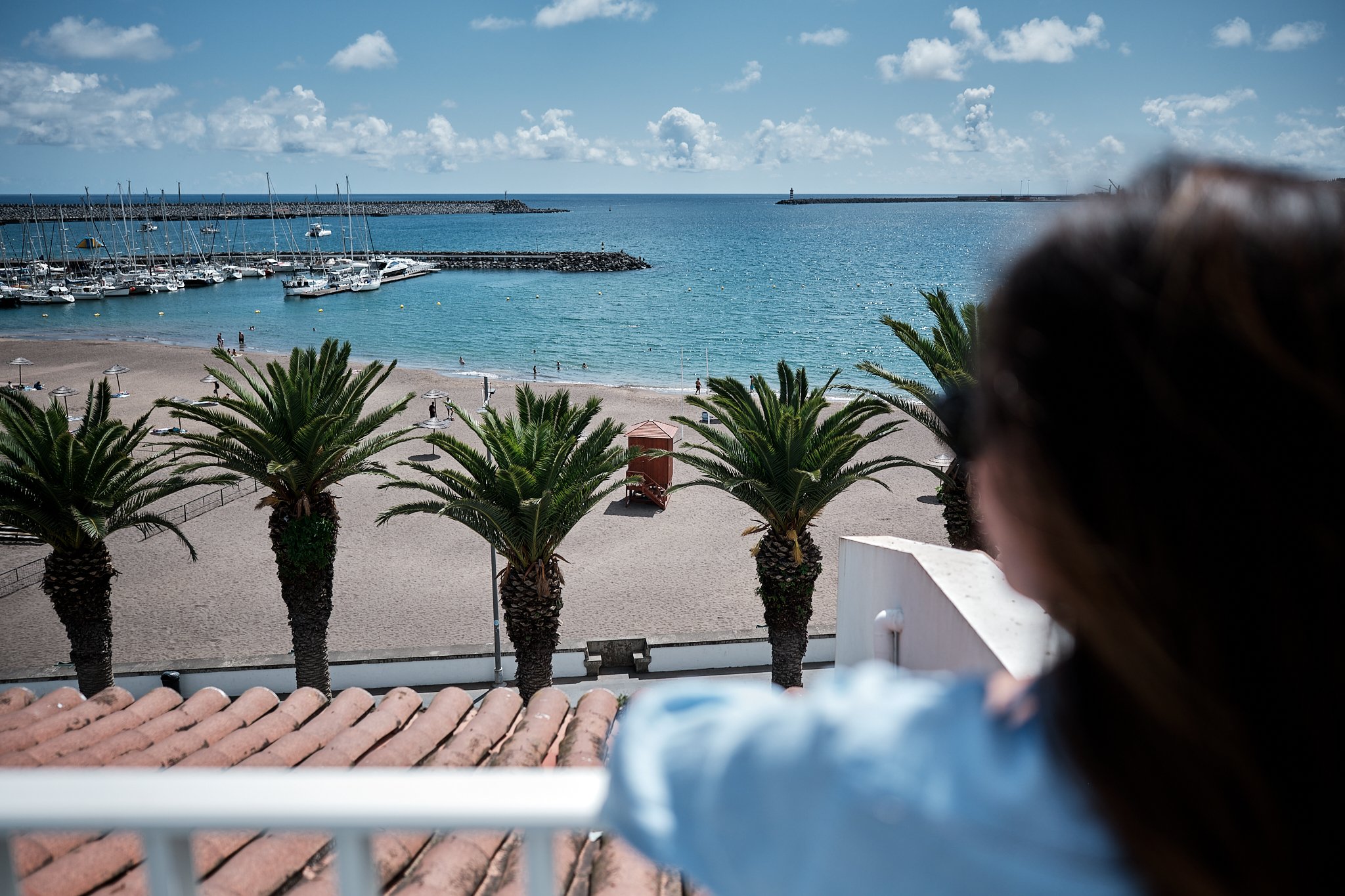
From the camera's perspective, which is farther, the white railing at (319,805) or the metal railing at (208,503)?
the metal railing at (208,503)

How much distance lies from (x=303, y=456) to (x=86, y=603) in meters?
4.04

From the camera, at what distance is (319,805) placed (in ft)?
3.65

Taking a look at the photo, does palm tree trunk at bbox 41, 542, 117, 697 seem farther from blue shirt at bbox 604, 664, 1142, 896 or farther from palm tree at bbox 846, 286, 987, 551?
blue shirt at bbox 604, 664, 1142, 896

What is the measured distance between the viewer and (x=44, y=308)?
72.9 metres

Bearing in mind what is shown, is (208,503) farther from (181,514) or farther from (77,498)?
(77,498)

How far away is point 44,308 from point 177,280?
1710cm

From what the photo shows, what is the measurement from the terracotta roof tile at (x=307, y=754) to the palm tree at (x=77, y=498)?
5713 mm

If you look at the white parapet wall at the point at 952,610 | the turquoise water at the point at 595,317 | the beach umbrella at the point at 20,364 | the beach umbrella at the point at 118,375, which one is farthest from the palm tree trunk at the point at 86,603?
the turquoise water at the point at 595,317

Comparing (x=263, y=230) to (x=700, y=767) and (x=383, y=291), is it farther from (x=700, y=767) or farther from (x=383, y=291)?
(x=700, y=767)

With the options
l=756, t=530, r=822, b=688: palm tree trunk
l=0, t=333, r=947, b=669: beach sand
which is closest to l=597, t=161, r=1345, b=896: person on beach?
l=756, t=530, r=822, b=688: palm tree trunk

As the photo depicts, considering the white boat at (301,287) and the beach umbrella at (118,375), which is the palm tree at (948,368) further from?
the white boat at (301,287)

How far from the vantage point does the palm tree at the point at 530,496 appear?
12.8m

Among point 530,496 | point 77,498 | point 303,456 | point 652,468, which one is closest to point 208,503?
point 652,468

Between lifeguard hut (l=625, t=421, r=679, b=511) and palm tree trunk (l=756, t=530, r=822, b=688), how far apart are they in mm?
11956
